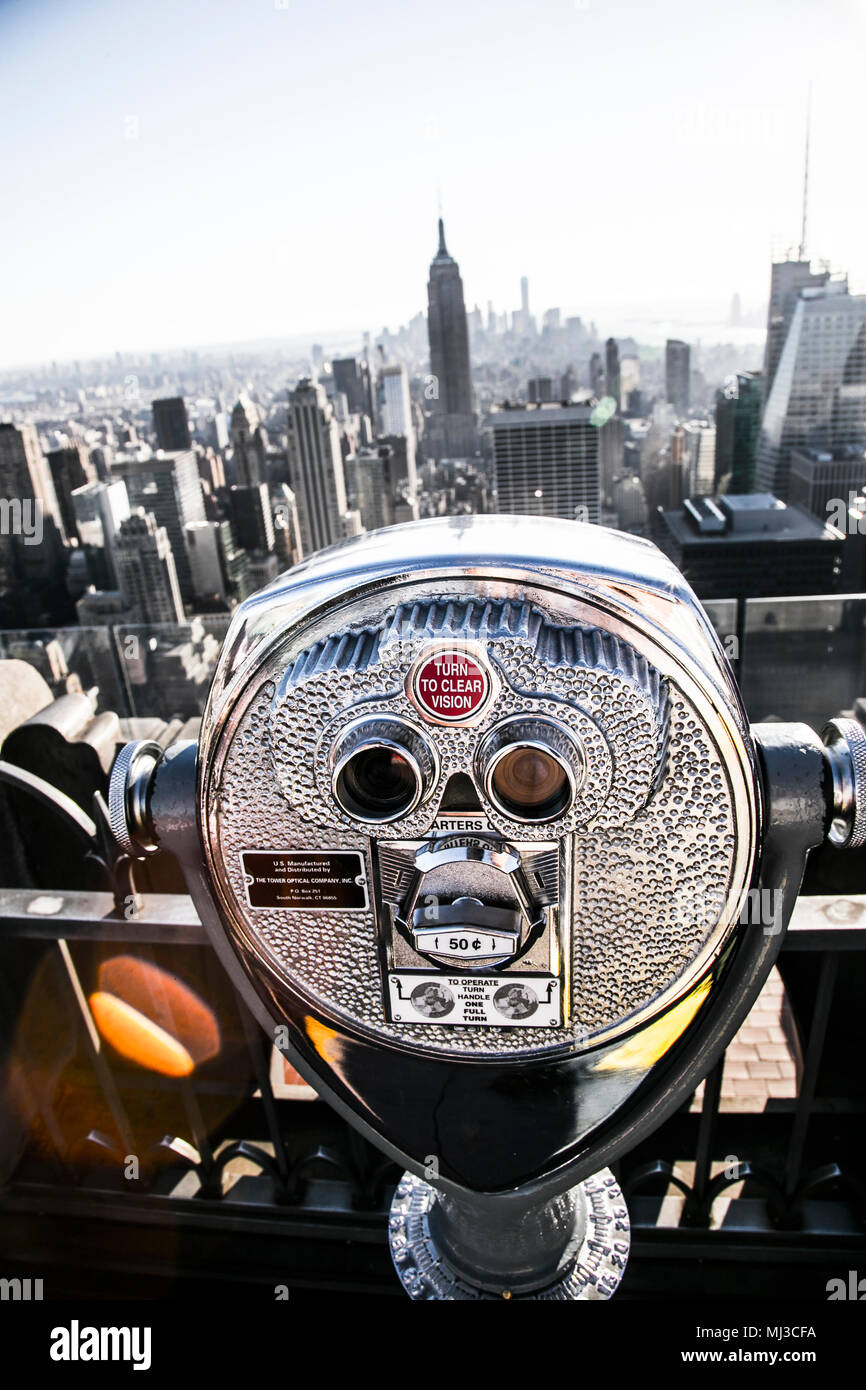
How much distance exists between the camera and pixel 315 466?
39.8 meters

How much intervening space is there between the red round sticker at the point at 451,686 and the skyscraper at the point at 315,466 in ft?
125

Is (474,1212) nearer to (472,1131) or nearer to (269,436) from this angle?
(472,1131)

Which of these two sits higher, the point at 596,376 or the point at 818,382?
the point at 596,376

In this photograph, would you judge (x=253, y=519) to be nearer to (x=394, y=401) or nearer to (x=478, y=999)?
(x=394, y=401)

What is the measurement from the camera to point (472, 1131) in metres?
1.33

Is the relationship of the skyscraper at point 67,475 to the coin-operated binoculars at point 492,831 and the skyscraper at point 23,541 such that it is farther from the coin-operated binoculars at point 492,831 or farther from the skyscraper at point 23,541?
the coin-operated binoculars at point 492,831

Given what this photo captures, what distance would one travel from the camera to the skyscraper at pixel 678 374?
45.4 metres

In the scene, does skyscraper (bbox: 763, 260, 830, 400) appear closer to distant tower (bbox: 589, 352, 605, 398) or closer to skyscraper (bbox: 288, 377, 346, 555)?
distant tower (bbox: 589, 352, 605, 398)

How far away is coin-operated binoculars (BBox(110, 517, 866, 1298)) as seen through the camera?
983 millimetres

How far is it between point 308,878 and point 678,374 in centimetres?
4955

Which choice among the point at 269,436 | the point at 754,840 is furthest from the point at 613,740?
the point at 269,436

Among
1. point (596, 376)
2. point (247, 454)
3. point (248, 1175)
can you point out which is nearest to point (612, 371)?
point (596, 376)

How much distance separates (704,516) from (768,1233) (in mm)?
17913

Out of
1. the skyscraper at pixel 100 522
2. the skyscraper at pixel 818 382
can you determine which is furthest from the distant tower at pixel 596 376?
the skyscraper at pixel 100 522
